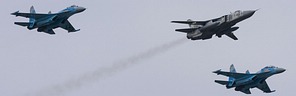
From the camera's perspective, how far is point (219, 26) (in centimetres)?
11388

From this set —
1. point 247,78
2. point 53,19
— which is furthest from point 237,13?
point 53,19

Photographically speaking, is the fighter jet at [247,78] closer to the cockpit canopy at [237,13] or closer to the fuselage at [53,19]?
the cockpit canopy at [237,13]

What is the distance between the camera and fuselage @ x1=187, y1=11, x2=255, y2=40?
112 metres

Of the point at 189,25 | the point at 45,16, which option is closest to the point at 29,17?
the point at 45,16

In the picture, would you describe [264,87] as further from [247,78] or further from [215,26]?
[215,26]

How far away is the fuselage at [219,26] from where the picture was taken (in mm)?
112363

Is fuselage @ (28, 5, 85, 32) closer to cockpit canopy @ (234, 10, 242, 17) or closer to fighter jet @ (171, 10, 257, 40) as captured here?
fighter jet @ (171, 10, 257, 40)

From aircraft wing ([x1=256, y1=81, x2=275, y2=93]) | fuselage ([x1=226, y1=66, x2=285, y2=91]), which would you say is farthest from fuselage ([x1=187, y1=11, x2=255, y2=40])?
aircraft wing ([x1=256, y1=81, x2=275, y2=93])

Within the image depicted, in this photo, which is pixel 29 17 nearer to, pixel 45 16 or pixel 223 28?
pixel 45 16

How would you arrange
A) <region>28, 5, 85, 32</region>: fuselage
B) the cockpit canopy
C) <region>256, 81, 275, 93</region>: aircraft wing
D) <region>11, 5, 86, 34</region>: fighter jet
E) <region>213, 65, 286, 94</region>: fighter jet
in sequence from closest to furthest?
1. the cockpit canopy
2. <region>28, 5, 85, 32</region>: fuselage
3. <region>11, 5, 86, 34</region>: fighter jet
4. <region>213, 65, 286, 94</region>: fighter jet
5. <region>256, 81, 275, 93</region>: aircraft wing

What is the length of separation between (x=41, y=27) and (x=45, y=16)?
1.45 meters

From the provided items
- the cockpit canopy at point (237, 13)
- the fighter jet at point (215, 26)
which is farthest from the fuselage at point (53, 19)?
the cockpit canopy at point (237, 13)

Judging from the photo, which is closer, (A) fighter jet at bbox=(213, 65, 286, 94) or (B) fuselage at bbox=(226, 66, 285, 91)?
(B) fuselage at bbox=(226, 66, 285, 91)

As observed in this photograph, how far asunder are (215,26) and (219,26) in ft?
1.58
